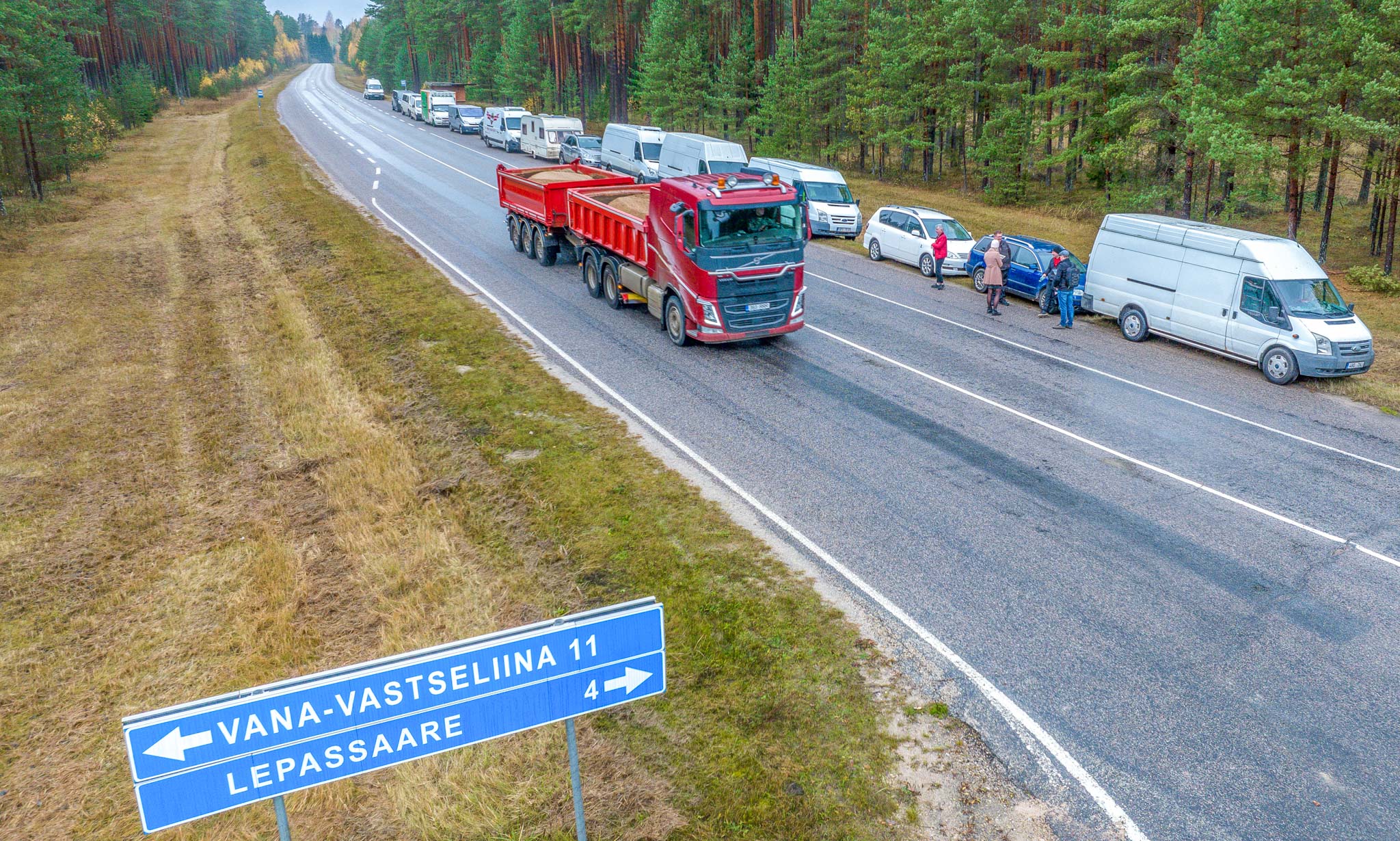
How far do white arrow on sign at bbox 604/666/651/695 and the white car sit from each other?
21.4 meters

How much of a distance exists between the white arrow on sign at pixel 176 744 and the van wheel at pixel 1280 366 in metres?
18.7

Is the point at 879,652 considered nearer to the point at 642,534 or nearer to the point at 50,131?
the point at 642,534

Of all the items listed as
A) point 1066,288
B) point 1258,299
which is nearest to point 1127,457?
point 1258,299

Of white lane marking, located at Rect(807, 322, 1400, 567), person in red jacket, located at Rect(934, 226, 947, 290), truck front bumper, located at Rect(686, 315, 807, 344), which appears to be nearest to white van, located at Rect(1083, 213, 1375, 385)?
person in red jacket, located at Rect(934, 226, 947, 290)

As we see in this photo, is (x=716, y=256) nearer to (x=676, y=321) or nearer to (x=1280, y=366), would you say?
(x=676, y=321)

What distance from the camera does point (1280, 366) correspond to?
55.3 feet

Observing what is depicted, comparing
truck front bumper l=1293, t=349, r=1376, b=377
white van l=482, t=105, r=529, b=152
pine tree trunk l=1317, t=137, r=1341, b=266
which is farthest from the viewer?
white van l=482, t=105, r=529, b=152

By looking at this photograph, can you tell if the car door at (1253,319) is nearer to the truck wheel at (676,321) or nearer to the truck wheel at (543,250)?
the truck wheel at (676,321)

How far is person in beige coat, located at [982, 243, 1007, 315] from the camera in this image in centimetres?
2075

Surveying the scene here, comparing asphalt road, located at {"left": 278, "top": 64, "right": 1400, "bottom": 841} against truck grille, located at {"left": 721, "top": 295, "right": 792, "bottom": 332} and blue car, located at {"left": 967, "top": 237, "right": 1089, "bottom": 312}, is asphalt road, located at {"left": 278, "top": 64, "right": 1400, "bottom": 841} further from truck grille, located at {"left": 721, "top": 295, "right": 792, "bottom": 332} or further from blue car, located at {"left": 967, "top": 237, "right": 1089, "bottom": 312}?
blue car, located at {"left": 967, "top": 237, "right": 1089, "bottom": 312}

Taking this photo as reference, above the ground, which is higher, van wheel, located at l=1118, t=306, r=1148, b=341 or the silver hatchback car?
the silver hatchback car

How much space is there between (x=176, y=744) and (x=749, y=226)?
1408cm

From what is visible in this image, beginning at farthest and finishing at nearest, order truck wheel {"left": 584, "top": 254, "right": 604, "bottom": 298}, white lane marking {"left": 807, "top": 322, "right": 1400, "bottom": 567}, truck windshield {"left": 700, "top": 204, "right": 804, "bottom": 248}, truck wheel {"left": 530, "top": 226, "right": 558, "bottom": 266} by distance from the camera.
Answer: truck wheel {"left": 530, "top": 226, "right": 558, "bottom": 266}
truck wheel {"left": 584, "top": 254, "right": 604, "bottom": 298}
truck windshield {"left": 700, "top": 204, "right": 804, "bottom": 248}
white lane marking {"left": 807, "top": 322, "right": 1400, "bottom": 567}

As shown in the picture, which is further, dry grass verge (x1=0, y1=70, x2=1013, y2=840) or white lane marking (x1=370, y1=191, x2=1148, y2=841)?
dry grass verge (x1=0, y1=70, x2=1013, y2=840)
